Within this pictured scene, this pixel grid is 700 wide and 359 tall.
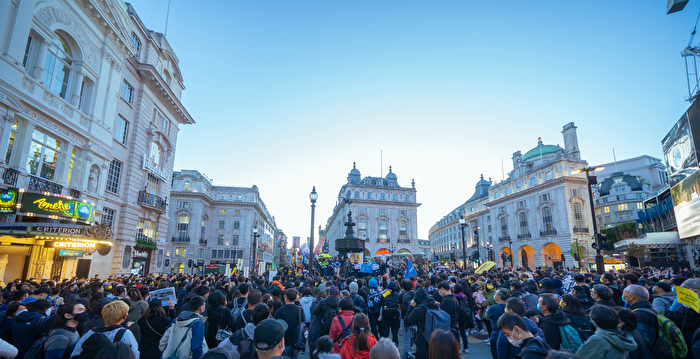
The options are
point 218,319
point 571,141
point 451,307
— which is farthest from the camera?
point 571,141

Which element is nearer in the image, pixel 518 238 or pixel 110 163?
pixel 110 163

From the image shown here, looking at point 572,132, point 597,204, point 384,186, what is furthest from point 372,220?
point 597,204

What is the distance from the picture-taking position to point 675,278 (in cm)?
782

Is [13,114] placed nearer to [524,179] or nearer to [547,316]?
[547,316]

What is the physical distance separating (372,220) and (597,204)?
153ft

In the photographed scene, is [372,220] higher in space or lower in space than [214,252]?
higher

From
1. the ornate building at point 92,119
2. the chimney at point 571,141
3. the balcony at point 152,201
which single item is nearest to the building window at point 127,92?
the ornate building at point 92,119

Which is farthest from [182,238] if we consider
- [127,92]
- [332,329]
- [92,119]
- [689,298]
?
[689,298]

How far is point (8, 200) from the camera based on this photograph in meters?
14.1

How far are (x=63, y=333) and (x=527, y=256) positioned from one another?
68133 millimetres

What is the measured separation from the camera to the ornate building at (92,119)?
15.2m

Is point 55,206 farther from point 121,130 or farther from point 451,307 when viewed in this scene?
point 451,307

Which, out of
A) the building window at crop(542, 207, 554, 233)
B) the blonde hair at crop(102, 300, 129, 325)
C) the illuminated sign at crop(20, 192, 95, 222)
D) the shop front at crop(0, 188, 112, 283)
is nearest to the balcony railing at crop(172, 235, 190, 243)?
the shop front at crop(0, 188, 112, 283)

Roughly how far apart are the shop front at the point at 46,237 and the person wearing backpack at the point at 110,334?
41.0ft
